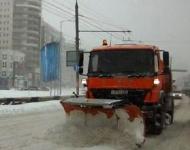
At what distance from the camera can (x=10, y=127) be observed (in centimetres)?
1675

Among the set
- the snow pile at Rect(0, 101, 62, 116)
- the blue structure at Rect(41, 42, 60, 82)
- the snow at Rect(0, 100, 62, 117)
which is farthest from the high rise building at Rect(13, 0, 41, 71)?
the snow at Rect(0, 100, 62, 117)

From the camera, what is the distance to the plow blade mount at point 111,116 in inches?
489

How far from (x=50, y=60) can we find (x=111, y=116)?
30779mm

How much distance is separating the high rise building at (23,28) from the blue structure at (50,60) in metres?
83.7

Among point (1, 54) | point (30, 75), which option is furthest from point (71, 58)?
point (30, 75)

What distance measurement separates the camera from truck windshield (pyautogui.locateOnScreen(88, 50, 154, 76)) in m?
15.0

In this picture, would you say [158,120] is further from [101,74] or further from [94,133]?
[94,133]

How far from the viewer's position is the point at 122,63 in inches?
598

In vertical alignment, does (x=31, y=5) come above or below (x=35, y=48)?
above

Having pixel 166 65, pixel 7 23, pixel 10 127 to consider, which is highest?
pixel 7 23

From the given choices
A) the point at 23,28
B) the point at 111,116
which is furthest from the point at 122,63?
the point at 23,28

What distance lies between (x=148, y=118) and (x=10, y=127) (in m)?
4.74

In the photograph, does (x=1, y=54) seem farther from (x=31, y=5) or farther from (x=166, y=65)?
(x=166, y=65)

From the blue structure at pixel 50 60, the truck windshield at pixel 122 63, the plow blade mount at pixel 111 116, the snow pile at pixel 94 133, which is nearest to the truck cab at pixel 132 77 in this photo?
the truck windshield at pixel 122 63
